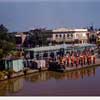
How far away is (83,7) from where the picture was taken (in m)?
3.94

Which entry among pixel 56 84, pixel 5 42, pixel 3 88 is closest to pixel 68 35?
pixel 56 84

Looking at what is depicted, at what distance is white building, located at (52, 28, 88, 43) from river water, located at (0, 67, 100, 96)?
0.33 metres

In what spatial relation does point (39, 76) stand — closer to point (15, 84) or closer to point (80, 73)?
point (15, 84)

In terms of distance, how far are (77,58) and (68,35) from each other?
26 cm

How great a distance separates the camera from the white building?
3.99 metres

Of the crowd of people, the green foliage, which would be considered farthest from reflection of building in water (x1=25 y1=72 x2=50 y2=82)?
the green foliage

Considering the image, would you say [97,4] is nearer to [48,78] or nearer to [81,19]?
[81,19]

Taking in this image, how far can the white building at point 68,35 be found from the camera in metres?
3.99

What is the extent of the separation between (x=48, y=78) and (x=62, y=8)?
0.72 meters

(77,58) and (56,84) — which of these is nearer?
(56,84)

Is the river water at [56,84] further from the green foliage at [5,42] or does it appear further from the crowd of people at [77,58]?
the green foliage at [5,42]

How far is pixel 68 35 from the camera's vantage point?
4020mm

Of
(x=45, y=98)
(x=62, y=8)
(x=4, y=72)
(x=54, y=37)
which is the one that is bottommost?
(x=45, y=98)

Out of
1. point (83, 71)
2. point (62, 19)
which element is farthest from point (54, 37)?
point (83, 71)
